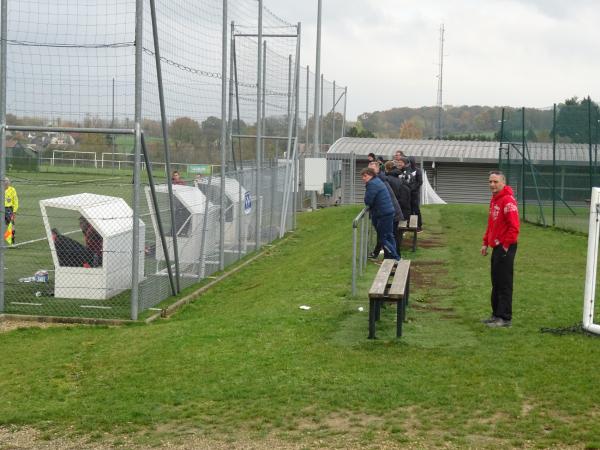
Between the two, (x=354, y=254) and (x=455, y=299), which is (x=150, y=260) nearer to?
(x=354, y=254)

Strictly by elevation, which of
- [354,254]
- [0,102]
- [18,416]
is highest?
[0,102]

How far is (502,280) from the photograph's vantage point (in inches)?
411

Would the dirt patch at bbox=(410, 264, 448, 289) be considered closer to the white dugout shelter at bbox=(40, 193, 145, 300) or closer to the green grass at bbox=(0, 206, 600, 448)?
the green grass at bbox=(0, 206, 600, 448)

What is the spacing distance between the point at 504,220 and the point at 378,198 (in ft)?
13.9

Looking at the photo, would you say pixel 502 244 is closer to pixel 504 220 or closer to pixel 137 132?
pixel 504 220

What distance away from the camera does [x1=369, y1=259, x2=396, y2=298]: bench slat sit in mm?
9648

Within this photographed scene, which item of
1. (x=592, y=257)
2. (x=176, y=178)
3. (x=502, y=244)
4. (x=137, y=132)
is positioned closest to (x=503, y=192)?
(x=502, y=244)

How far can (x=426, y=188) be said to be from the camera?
3359 centimetres

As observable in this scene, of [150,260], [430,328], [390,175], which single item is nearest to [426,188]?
[390,175]

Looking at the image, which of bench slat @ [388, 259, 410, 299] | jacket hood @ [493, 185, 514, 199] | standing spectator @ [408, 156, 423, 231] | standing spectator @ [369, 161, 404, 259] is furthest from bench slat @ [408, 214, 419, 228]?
jacket hood @ [493, 185, 514, 199]

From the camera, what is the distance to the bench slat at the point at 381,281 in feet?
31.7

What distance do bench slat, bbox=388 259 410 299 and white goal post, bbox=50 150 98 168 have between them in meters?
6.54

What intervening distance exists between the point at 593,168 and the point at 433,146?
22.8 metres

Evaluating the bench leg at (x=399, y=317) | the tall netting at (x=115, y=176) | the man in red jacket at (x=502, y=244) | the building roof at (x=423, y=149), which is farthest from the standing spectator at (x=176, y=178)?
the building roof at (x=423, y=149)
